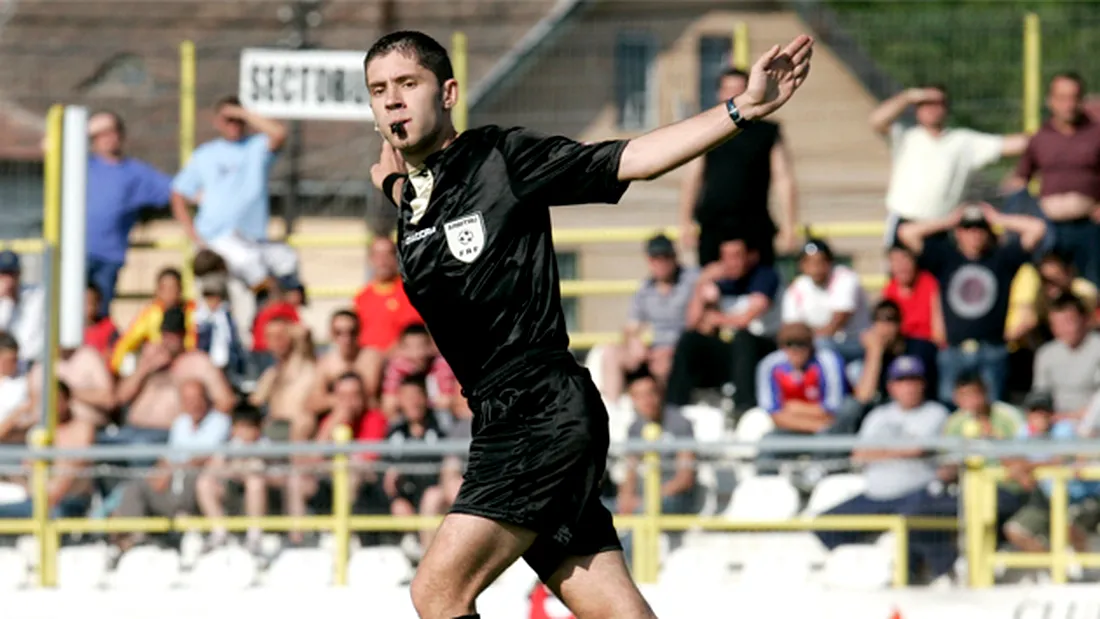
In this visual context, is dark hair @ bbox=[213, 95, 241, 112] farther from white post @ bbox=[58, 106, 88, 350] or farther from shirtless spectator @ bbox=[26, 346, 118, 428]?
shirtless spectator @ bbox=[26, 346, 118, 428]

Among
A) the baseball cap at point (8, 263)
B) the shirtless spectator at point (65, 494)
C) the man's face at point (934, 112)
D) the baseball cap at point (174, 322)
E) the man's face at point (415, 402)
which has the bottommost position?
the shirtless spectator at point (65, 494)

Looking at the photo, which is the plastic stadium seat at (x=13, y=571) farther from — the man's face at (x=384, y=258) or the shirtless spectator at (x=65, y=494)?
the man's face at (x=384, y=258)

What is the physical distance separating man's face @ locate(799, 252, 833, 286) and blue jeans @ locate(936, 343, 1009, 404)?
A: 2.73 feet

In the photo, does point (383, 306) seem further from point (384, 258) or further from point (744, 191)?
point (744, 191)

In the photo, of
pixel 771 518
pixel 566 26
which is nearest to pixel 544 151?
pixel 771 518

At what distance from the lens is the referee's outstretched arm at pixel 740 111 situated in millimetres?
4355

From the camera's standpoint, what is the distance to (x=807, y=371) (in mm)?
10000

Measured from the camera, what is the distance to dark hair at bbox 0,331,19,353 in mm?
11047

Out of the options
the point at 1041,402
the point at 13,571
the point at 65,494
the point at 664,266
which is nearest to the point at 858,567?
the point at 1041,402

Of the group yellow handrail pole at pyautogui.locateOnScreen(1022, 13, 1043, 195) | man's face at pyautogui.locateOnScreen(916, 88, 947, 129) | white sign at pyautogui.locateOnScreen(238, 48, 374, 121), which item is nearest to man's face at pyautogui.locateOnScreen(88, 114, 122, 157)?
white sign at pyautogui.locateOnScreen(238, 48, 374, 121)

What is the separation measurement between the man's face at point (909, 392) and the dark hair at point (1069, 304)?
0.90 meters

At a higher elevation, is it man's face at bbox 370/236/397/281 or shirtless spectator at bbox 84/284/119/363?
man's face at bbox 370/236/397/281

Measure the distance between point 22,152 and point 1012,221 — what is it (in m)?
6.58

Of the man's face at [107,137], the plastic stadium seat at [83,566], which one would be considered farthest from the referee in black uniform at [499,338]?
the man's face at [107,137]
